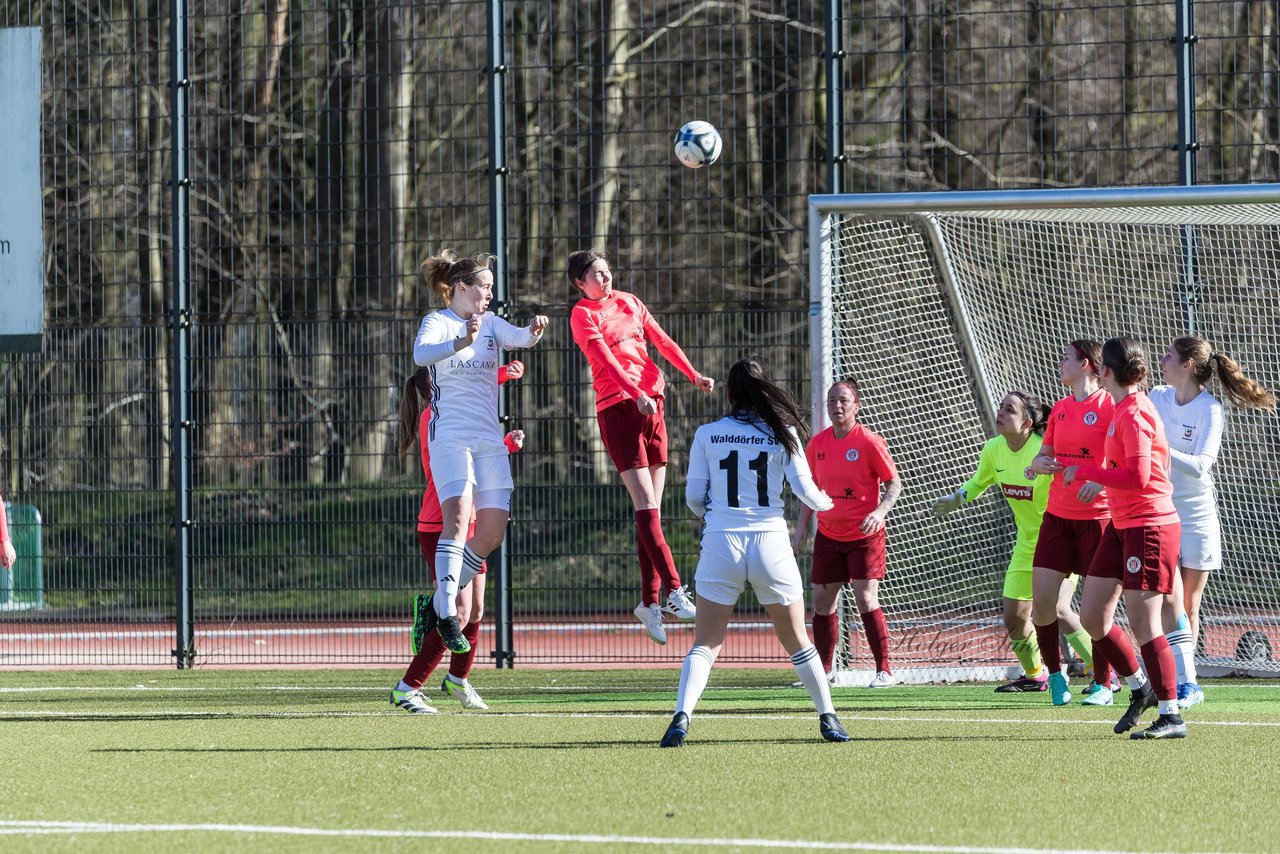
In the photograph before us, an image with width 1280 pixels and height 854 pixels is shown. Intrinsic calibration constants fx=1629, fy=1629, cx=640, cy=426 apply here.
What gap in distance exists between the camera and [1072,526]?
29.8 ft

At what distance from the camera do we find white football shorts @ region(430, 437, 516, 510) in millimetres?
8641

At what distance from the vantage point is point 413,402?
919 centimetres

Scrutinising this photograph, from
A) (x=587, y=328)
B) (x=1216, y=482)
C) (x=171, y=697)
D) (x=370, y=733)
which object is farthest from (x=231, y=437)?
(x=1216, y=482)

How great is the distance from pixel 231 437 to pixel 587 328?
4.86 metres

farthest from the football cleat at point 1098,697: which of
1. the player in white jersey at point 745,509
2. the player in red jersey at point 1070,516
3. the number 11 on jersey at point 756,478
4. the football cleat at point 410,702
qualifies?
the football cleat at point 410,702

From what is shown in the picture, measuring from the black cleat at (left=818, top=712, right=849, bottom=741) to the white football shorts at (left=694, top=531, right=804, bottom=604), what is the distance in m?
0.68

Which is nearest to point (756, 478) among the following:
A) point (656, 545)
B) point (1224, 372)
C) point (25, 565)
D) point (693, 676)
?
point (693, 676)

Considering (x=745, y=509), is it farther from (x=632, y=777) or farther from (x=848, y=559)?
(x=848, y=559)

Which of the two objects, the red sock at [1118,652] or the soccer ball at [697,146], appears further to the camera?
the soccer ball at [697,146]

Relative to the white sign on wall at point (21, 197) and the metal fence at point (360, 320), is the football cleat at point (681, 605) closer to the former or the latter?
the metal fence at point (360, 320)

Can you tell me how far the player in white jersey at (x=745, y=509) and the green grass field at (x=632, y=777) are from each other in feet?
1.81

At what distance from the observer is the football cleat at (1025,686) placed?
10.4 metres

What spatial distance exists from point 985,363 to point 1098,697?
331 centimetres

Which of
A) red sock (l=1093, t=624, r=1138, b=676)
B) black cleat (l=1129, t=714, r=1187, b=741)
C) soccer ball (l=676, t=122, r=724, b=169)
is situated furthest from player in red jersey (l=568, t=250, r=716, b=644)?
black cleat (l=1129, t=714, r=1187, b=741)
